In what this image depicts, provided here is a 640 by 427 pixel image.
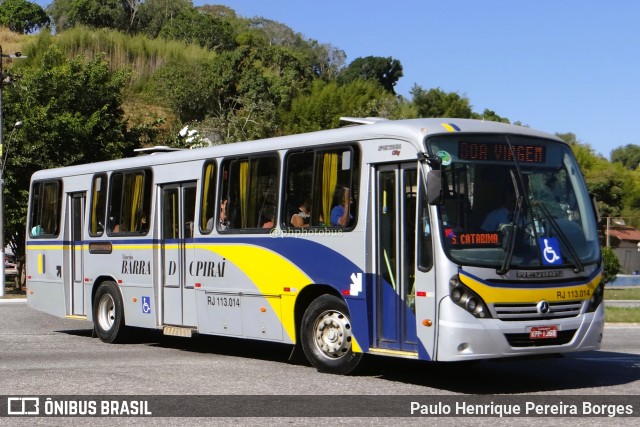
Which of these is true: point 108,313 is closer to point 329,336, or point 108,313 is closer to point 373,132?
point 329,336

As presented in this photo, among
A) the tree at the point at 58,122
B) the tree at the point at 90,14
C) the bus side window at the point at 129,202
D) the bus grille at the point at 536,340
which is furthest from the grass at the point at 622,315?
the tree at the point at 90,14

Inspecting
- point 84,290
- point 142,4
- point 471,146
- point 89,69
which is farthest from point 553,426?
point 142,4

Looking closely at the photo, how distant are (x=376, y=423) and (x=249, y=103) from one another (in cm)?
6919

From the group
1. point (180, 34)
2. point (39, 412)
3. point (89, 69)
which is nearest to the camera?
point (39, 412)

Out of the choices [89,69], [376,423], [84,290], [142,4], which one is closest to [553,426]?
[376,423]

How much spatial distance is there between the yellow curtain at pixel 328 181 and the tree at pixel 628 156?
5710 inches

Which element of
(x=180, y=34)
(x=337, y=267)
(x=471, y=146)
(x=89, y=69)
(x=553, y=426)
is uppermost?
(x=180, y=34)

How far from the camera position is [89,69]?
40.0 meters

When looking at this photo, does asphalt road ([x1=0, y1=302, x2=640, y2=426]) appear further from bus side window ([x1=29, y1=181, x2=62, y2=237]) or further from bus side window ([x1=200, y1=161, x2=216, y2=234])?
bus side window ([x1=29, y1=181, x2=62, y2=237])

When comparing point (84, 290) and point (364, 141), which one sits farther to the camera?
point (84, 290)

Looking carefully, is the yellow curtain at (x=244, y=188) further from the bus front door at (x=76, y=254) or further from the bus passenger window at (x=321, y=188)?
the bus front door at (x=76, y=254)

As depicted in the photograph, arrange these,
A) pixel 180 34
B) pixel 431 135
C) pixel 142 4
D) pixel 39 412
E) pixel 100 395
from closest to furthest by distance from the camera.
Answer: pixel 39 412
pixel 100 395
pixel 431 135
pixel 180 34
pixel 142 4

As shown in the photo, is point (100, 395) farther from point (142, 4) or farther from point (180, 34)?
point (142, 4)

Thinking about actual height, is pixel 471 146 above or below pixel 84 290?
above
